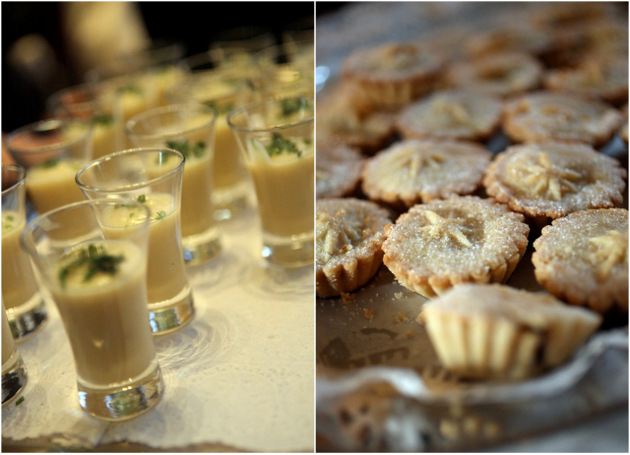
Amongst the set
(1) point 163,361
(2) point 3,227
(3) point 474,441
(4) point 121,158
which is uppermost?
(4) point 121,158

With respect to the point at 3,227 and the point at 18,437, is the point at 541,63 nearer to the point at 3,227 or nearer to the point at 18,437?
the point at 3,227

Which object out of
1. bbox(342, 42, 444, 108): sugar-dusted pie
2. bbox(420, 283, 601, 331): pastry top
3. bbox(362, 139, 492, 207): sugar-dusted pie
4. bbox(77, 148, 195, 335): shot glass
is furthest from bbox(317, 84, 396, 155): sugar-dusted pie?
bbox(420, 283, 601, 331): pastry top

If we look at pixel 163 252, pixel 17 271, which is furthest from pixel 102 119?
pixel 163 252

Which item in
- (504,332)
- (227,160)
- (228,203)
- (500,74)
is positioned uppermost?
(504,332)

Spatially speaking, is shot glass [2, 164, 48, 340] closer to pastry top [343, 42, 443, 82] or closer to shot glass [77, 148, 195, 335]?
shot glass [77, 148, 195, 335]

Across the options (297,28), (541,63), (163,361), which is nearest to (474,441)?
(163,361)

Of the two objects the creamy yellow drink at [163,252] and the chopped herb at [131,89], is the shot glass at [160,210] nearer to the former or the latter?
the creamy yellow drink at [163,252]

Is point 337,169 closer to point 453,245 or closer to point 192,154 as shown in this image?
point 192,154
